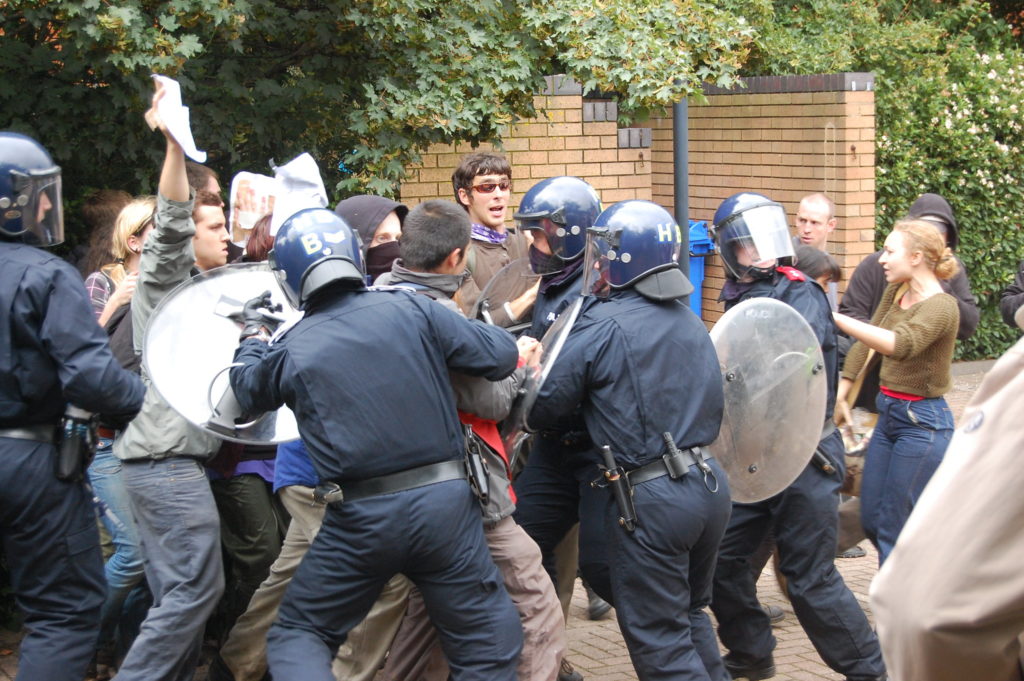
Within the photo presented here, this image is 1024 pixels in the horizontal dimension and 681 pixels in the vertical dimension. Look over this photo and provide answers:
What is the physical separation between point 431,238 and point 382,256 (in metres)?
1.02

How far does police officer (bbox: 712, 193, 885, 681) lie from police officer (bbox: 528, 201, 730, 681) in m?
0.67

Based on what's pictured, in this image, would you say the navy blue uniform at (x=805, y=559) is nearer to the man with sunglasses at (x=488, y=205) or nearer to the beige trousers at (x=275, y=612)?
the man with sunglasses at (x=488, y=205)

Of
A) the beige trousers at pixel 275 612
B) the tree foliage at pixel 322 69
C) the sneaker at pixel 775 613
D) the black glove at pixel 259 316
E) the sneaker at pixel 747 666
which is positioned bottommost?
the sneaker at pixel 775 613

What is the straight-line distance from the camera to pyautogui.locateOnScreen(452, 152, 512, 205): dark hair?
5.44m

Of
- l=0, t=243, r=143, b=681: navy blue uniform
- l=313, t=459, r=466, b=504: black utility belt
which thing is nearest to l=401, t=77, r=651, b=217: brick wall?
l=0, t=243, r=143, b=681: navy blue uniform

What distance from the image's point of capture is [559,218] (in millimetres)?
4441

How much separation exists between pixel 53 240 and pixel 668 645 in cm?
244

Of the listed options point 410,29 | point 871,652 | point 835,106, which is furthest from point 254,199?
point 835,106

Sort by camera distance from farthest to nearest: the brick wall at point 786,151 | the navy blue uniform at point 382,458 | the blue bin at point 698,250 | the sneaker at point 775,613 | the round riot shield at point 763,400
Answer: the blue bin at point 698,250, the brick wall at point 786,151, the sneaker at point 775,613, the round riot shield at point 763,400, the navy blue uniform at point 382,458

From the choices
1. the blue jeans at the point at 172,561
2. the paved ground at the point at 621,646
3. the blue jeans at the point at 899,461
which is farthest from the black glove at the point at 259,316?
the blue jeans at the point at 899,461

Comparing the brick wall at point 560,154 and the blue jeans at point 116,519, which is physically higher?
the brick wall at point 560,154

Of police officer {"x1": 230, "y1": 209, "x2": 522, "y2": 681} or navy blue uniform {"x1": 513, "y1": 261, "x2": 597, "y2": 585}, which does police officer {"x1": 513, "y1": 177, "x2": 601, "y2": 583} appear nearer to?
navy blue uniform {"x1": 513, "y1": 261, "x2": 597, "y2": 585}

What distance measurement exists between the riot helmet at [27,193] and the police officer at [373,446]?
0.84m

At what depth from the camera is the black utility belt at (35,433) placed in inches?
149
